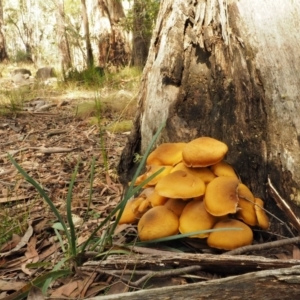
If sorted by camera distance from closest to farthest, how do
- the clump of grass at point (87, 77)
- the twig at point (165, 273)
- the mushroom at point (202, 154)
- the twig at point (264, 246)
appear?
the twig at point (165, 273), the twig at point (264, 246), the mushroom at point (202, 154), the clump of grass at point (87, 77)

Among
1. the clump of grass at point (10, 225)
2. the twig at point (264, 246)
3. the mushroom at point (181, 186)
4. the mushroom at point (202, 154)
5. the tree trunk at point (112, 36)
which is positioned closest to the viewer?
the twig at point (264, 246)

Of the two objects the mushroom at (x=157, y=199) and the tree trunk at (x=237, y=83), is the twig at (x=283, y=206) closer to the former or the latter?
the tree trunk at (x=237, y=83)

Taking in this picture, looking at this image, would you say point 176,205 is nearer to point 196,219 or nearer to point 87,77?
point 196,219

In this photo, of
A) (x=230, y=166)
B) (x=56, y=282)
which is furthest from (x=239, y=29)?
(x=56, y=282)

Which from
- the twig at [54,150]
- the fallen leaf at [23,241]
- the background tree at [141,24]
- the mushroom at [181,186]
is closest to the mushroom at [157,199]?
the mushroom at [181,186]

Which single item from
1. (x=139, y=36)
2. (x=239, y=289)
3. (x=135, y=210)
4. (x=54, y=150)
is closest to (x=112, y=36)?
(x=139, y=36)

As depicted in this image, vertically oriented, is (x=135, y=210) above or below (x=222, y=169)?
below

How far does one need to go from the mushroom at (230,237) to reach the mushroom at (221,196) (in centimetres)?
8

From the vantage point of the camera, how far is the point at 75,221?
2342 mm

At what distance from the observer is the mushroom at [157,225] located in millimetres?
1751

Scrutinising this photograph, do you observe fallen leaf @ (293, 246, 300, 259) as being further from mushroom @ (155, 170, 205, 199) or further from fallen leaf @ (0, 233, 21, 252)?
fallen leaf @ (0, 233, 21, 252)

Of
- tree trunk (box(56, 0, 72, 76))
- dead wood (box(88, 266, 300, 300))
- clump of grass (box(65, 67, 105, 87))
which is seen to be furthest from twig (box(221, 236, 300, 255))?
tree trunk (box(56, 0, 72, 76))

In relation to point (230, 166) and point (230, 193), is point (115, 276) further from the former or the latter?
point (230, 166)

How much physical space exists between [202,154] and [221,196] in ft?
0.77
